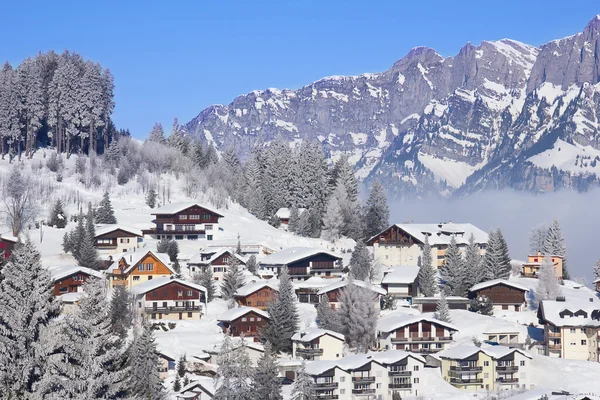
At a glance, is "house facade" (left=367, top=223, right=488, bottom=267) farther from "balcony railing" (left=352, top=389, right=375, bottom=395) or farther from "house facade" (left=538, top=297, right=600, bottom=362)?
"balcony railing" (left=352, top=389, right=375, bottom=395)

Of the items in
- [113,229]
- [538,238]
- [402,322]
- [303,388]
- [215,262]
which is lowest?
[303,388]

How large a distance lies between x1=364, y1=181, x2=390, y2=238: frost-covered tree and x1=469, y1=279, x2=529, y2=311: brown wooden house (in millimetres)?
32052

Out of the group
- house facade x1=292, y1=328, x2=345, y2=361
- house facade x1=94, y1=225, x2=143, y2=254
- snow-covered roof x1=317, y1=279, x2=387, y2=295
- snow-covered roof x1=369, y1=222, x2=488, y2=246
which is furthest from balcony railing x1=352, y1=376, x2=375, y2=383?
snow-covered roof x1=369, y1=222, x2=488, y2=246

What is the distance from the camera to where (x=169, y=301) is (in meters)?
85.1

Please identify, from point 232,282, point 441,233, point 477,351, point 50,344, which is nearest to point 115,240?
point 232,282

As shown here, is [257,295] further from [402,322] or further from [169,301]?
[402,322]

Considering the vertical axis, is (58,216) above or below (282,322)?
above

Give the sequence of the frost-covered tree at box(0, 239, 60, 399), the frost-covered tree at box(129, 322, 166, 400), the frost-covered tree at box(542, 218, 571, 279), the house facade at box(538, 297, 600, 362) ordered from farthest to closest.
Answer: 1. the frost-covered tree at box(542, 218, 571, 279)
2. the house facade at box(538, 297, 600, 362)
3. the frost-covered tree at box(129, 322, 166, 400)
4. the frost-covered tree at box(0, 239, 60, 399)

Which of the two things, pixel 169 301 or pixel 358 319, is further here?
pixel 169 301

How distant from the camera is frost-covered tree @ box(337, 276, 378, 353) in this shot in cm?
8200

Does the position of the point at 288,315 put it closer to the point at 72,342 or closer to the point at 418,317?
the point at 418,317

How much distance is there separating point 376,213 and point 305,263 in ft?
96.9

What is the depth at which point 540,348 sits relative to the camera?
86188 mm

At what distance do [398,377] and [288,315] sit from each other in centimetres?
1083
